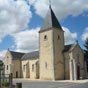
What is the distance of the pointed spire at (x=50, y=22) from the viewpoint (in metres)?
44.1

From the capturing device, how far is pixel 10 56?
5784 cm

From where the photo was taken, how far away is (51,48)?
42844mm

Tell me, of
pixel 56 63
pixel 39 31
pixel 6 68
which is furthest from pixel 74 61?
pixel 6 68

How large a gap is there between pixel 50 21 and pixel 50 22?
24 cm

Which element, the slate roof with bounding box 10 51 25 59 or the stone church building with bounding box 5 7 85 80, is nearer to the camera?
the stone church building with bounding box 5 7 85 80

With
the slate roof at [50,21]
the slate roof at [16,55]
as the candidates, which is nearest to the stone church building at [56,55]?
the slate roof at [50,21]

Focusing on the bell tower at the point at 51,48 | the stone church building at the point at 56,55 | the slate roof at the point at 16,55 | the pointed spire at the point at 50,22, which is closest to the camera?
the stone church building at the point at 56,55

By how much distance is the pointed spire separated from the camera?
44.1 metres

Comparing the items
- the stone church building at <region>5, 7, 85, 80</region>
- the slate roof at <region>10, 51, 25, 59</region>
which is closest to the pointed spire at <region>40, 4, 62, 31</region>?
the stone church building at <region>5, 7, 85, 80</region>

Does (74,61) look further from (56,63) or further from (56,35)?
(56,35)

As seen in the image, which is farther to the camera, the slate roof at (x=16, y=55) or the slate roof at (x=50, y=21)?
the slate roof at (x=16, y=55)

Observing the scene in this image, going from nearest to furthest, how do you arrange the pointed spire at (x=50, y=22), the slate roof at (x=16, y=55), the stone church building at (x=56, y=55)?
the stone church building at (x=56, y=55) < the pointed spire at (x=50, y=22) < the slate roof at (x=16, y=55)

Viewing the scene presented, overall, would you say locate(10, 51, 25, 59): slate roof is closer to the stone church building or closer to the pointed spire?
the stone church building

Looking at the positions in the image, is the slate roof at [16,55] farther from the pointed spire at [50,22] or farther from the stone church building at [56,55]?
the pointed spire at [50,22]
